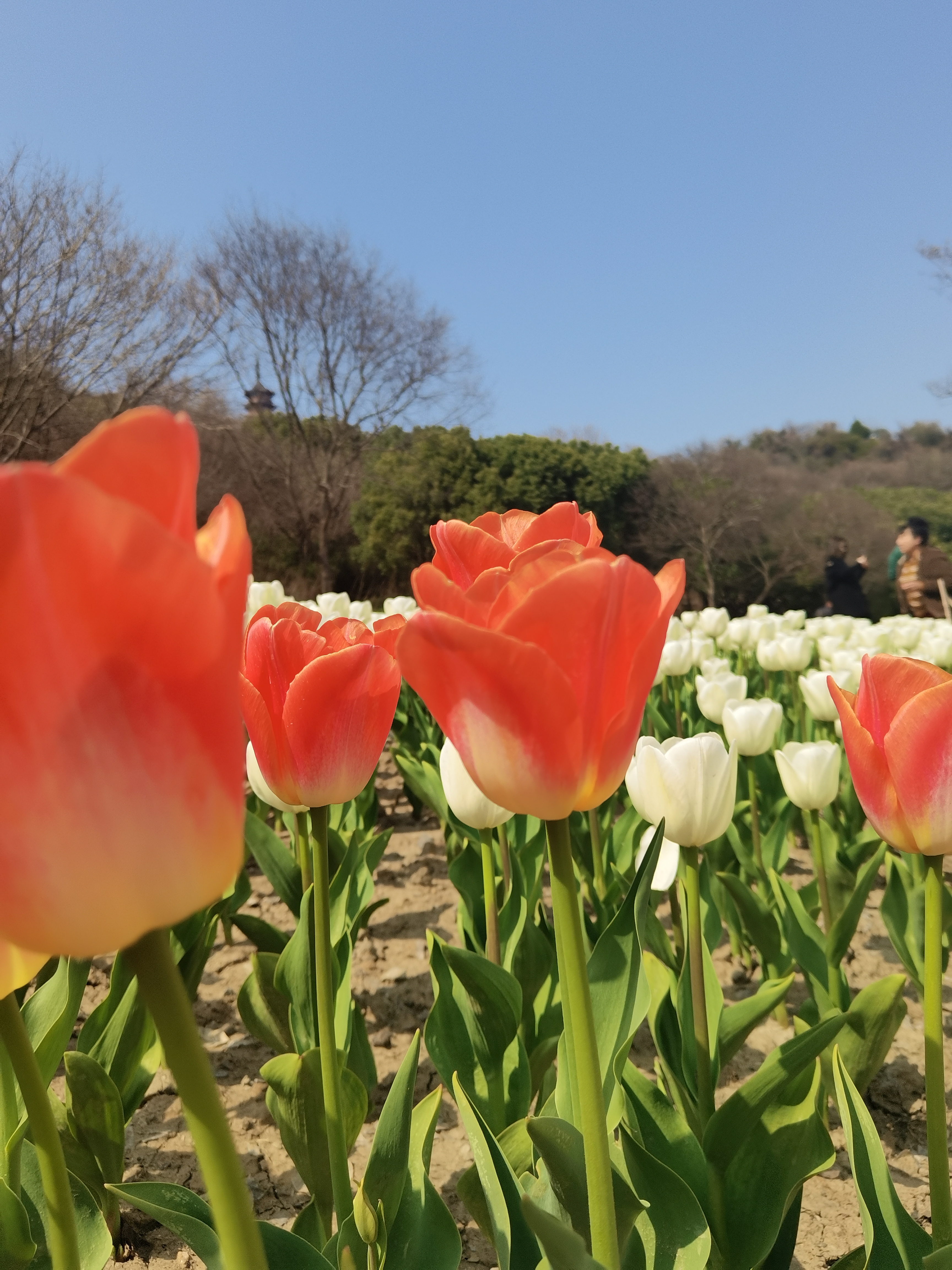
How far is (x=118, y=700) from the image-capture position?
0.31 meters

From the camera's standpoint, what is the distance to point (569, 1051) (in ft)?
2.74

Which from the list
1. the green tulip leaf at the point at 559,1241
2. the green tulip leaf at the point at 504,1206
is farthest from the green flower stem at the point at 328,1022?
the green tulip leaf at the point at 559,1241

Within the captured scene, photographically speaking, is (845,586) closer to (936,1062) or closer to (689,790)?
(689,790)

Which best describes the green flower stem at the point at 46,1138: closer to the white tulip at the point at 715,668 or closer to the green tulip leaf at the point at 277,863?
the green tulip leaf at the point at 277,863

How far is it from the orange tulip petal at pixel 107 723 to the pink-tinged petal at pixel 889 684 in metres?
0.72

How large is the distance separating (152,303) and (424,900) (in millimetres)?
12755

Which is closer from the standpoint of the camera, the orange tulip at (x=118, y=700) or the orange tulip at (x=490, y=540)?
the orange tulip at (x=118, y=700)

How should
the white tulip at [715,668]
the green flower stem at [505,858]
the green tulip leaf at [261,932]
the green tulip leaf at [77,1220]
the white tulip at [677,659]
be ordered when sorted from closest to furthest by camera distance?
the green tulip leaf at [77,1220] < the green flower stem at [505,858] < the green tulip leaf at [261,932] < the white tulip at [715,668] < the white tulip at [677,659]

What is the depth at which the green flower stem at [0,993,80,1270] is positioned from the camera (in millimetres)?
583

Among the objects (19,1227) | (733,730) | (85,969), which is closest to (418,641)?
(19,1227)

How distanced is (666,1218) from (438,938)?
596mm

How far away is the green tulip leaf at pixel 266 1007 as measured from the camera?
5.55 feet

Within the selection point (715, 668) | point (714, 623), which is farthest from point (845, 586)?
point (715, 668)

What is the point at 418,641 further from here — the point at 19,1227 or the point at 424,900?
the point at 424,900
